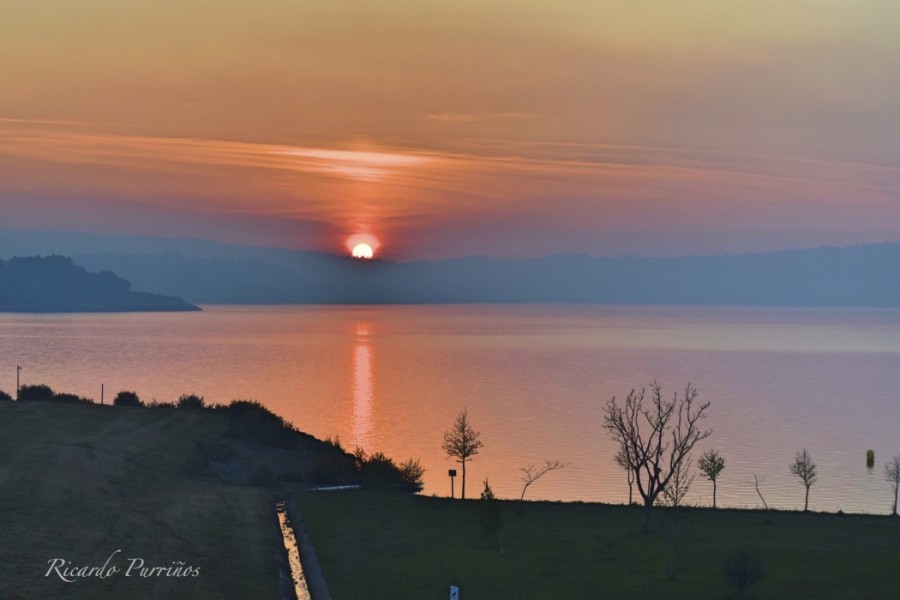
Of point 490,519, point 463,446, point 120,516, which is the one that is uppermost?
point 463,446

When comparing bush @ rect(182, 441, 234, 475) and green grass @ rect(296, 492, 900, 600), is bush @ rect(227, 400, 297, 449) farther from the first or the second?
green grass @ rect(296, 492, 900, 600)

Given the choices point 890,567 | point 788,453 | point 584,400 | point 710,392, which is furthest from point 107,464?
point 710,392

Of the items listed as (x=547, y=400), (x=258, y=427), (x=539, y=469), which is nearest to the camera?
(x=258, y=427)

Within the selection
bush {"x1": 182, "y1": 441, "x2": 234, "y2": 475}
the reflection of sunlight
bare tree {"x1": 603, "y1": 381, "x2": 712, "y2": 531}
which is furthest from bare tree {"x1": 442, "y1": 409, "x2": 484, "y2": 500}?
the reflection of sunlight

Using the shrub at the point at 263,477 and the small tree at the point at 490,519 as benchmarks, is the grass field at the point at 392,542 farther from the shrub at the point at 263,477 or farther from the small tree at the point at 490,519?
the shrub at the point at 263,477

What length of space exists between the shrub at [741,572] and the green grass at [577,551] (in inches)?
17.0

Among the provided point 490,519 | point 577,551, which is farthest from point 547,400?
point 577,551

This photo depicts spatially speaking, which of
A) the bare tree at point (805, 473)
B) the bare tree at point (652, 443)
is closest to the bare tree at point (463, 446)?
the bare tree at point (652, 443)

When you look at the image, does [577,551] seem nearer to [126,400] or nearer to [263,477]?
[263,477]

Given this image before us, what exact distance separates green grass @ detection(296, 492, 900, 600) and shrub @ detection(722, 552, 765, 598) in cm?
43

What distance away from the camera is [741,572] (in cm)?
2644

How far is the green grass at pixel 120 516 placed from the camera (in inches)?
1098

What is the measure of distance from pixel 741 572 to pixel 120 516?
75.9 feet

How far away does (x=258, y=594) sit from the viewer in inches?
1081
